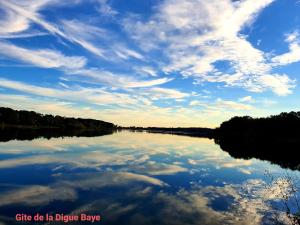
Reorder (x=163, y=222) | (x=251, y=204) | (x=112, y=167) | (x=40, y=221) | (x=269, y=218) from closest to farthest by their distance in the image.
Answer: (x=40, y=221), (x=163, y=222), (x=269, y=218), (x=251, y=204), (x=112, y=167)

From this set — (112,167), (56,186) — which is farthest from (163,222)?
(112,167)

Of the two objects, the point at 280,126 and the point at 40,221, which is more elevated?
the point at 280,126

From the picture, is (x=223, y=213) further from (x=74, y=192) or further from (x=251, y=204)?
(x=74, y=192)

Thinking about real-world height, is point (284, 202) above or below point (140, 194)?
below

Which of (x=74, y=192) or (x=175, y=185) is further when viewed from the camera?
(x=175, y=185)

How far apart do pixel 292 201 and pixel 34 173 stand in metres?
19.9

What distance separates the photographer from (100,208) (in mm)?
17797

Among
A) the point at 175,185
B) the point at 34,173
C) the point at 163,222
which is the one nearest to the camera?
the point at 163,222

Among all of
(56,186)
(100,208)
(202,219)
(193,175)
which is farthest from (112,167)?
(202,219)

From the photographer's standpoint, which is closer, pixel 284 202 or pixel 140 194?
pixel 284 202

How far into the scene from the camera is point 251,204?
68.1 feet

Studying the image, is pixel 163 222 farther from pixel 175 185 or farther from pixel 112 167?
pixel 112 167

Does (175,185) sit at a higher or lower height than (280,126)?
lower

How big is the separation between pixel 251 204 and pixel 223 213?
3.40 m
